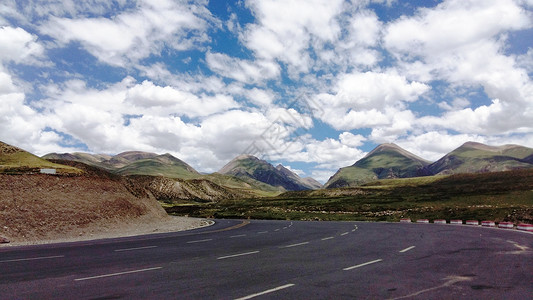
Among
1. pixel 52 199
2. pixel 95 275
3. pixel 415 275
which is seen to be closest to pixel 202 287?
pixel 95 275

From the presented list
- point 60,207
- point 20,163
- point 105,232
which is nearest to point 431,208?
point 105,232

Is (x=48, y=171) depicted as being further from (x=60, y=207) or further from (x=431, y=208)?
(x=431, y=208)

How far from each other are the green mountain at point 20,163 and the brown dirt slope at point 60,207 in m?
1.90

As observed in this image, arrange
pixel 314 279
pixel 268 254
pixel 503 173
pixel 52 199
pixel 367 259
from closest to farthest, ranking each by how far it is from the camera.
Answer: pixel 314 279 < pixel 367 259 < pixel 268 254 < pixel 52 199 < pixel 503 173

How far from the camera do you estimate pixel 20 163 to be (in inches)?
1774

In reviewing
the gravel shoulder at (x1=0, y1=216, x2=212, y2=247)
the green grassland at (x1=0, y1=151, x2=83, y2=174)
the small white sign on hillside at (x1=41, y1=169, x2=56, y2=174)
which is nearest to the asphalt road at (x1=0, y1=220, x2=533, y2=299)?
the gravel shoulder at (x1=0, y1=216, x2=212, y2=247)

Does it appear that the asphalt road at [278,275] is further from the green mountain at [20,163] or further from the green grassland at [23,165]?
the green mountain at [20,163]

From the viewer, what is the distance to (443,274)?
11117 mm

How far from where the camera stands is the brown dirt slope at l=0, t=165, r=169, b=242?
3108 cm

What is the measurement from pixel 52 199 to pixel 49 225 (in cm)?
499

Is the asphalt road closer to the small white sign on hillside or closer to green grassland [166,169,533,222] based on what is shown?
the small white sign on hillside

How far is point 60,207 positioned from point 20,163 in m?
Answer: 13.6

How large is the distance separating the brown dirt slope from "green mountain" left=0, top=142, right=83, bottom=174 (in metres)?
1.90

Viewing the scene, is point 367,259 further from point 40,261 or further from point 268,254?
point 40,261
